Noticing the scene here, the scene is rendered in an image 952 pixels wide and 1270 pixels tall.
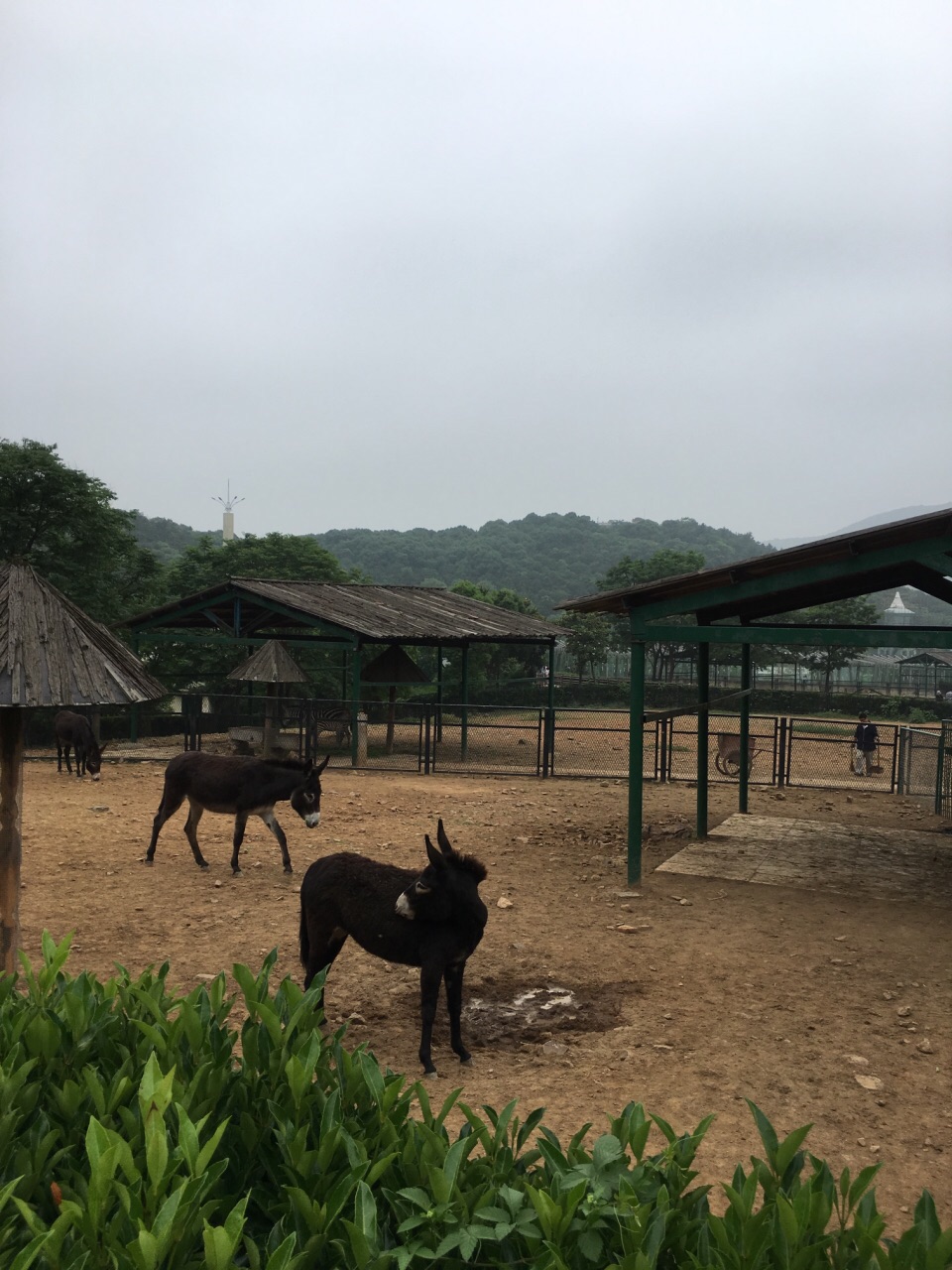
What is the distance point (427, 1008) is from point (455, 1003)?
26 cm

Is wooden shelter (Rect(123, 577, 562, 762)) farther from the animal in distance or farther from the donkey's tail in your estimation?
the donkey's tail

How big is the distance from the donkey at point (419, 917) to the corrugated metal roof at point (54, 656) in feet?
5.51

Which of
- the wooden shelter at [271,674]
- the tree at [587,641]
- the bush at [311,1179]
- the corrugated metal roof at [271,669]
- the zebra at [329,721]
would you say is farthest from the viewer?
the tree at [587,641]

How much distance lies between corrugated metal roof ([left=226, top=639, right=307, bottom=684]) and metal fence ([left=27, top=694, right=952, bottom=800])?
22.1 inches

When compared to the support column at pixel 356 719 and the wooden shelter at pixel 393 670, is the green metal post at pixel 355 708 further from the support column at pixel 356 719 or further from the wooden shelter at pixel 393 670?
the wooden shelter at pixel 393 670

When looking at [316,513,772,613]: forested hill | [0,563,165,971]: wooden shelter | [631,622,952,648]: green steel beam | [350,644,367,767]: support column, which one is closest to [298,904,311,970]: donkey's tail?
[0,563,165,971]: wooden shelter

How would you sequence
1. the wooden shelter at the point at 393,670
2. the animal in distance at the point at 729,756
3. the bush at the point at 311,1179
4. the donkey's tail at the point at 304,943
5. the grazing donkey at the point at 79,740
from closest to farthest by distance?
1. the bush at the point at 311,1179
2. the donkey's tail at the point at 304,943
3. the grazing donkey at the point at 79,740
4. the animal in distance at the point at 729,756
5. the wooden shelter at the point at 393,670

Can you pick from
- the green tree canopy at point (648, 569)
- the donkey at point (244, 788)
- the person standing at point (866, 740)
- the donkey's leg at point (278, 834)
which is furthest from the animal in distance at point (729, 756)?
the green tree canopy at point (648, 569)

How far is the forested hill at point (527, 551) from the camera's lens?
96625 mm

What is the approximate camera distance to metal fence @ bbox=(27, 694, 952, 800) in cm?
1873

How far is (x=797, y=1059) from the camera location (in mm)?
6055

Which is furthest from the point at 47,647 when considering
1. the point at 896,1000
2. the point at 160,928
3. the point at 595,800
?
the point at 595,800

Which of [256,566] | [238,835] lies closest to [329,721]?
[238,835]

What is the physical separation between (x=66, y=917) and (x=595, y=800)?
945cm
